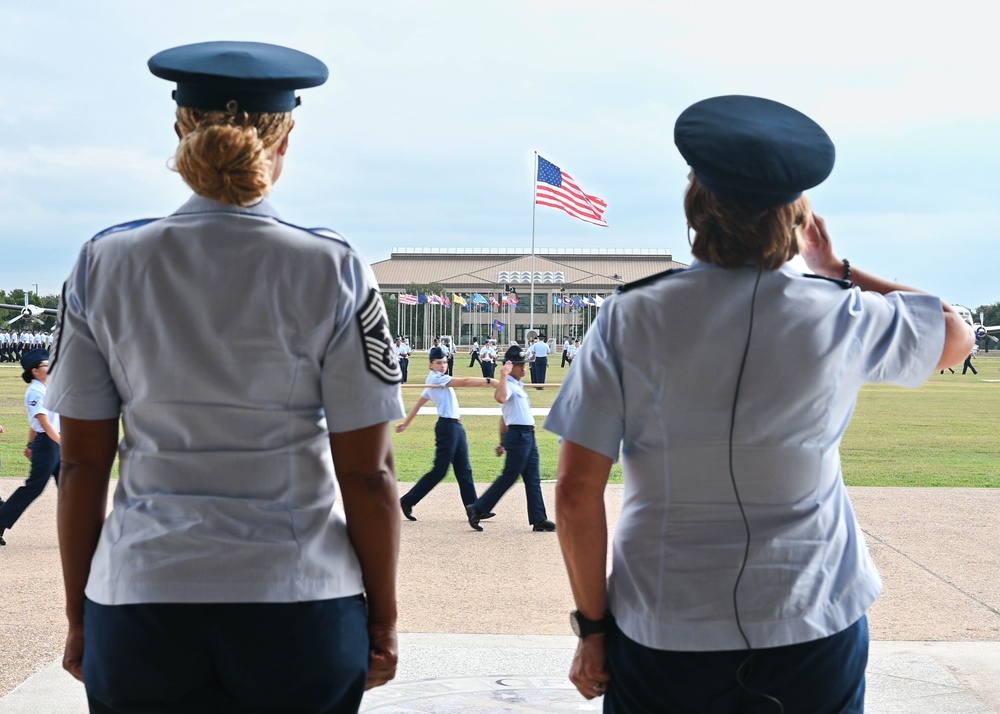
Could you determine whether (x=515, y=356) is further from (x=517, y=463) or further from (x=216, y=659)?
(x=216, y=659)

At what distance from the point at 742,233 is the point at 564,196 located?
35719 mm

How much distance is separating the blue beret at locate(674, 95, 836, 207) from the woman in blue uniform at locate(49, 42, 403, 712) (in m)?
0.67

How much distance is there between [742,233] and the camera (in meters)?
2.06

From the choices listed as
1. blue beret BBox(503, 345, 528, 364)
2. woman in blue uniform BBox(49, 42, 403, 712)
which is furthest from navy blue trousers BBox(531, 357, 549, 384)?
woman in blue uniform BBox(49, 42, 403, 712)

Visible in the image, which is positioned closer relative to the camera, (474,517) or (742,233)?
(742,233)

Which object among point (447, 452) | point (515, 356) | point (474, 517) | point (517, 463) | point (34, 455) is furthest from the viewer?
point (515, 356)

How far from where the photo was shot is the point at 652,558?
206 centimetres

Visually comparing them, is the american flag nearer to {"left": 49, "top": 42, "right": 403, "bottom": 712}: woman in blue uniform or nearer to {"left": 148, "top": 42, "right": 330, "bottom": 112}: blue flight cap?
{"left": 148, "top": 42, "right": 330, "bottom": 112}: blue flight cap

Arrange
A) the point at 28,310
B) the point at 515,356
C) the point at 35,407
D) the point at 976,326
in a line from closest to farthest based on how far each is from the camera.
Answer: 1. the point at 35,407
2. the point at 515,356
3. the point at 28,310
4. the point at 976,326

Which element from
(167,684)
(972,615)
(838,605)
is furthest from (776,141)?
(972,615)

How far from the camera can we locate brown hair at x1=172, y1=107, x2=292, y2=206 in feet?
6.35

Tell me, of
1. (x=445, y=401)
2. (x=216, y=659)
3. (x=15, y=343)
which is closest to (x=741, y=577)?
(x=216, y=659)

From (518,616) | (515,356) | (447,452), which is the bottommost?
(518,616)

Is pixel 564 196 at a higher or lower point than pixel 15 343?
higher
